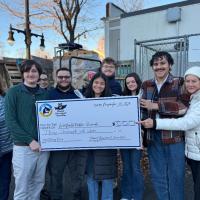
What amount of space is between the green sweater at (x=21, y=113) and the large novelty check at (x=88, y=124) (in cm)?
10

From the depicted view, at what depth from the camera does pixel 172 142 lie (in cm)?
350

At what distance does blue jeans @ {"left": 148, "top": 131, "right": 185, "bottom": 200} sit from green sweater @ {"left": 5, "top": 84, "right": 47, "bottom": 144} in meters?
1.46

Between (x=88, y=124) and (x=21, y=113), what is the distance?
828 millimetres

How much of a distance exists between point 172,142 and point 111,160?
2.80ft

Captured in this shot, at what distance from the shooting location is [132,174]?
443 centimetres

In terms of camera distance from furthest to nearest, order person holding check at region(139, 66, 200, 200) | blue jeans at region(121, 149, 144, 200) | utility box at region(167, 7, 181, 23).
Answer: utility box at region(167, 7, 181, 23), blue jeans at region(121, 149, 144, 200), person holding check at region(139, 66, 200, 200)

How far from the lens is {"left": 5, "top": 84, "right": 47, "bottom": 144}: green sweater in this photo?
3.65 metres

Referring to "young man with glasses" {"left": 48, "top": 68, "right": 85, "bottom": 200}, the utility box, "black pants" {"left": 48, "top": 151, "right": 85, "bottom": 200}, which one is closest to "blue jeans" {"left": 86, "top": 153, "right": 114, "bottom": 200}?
"black pants" {"left": 48, "top": 151, "right": 85, "bottom": 200}

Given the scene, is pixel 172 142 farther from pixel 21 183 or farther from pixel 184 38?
pixel 184 38

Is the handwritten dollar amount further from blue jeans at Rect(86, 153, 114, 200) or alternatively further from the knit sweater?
the knit sweater

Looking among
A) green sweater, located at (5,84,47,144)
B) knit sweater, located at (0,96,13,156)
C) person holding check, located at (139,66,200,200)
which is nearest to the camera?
person holding check, located at (139,66,200,200)

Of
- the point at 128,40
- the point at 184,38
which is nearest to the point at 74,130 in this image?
the point at 184,38

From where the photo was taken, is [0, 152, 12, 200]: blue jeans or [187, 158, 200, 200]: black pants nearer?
[187, 158, 200, 200]: black pants

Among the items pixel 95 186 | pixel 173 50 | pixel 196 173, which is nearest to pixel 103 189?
pixel 95 186
